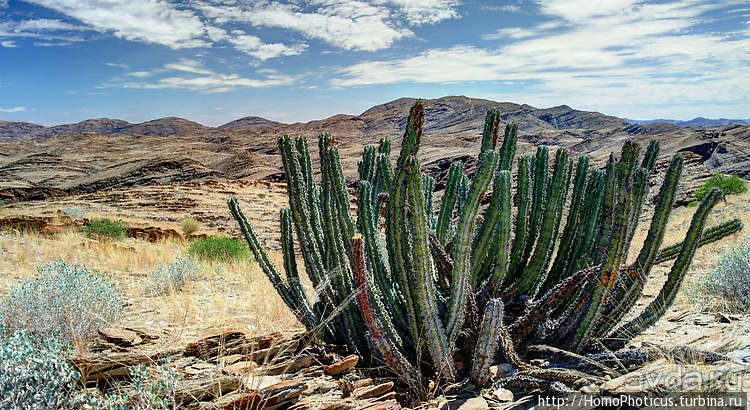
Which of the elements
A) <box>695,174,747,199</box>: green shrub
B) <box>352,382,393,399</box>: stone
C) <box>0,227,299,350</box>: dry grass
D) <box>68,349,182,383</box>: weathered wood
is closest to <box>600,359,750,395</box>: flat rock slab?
<box>352,382,393,399</box>: stone

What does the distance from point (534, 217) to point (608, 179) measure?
0.83m

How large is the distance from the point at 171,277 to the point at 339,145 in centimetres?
4954

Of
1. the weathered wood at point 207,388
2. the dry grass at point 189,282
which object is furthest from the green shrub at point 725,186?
the weathered wood at point 207,388

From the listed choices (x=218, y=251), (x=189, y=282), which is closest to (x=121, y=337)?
(x=189, y=282)

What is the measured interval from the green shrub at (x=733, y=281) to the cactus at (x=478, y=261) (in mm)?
1185

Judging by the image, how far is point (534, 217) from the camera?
4.15 meters

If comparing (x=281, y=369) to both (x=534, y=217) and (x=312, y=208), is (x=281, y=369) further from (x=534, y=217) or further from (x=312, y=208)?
(x=534, y=217)

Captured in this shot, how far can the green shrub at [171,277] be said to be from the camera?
6.13 metres

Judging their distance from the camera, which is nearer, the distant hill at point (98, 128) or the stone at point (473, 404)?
the stone at point (473, 404)

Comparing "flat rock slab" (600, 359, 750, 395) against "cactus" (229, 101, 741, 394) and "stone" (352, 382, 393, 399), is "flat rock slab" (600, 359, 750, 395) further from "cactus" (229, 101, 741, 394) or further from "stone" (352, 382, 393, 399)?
"stone" (352, 382, 393, 399)

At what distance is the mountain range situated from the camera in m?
30.9

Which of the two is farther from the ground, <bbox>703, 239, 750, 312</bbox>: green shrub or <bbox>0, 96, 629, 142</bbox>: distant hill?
<bbox>0, 96, 629, 142</bbox>: distant hill

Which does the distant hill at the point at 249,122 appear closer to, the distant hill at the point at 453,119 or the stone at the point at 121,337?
the distant hill at the point at 453,119

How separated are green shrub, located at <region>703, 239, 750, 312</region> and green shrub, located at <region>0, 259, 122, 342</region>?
6.34 meters
